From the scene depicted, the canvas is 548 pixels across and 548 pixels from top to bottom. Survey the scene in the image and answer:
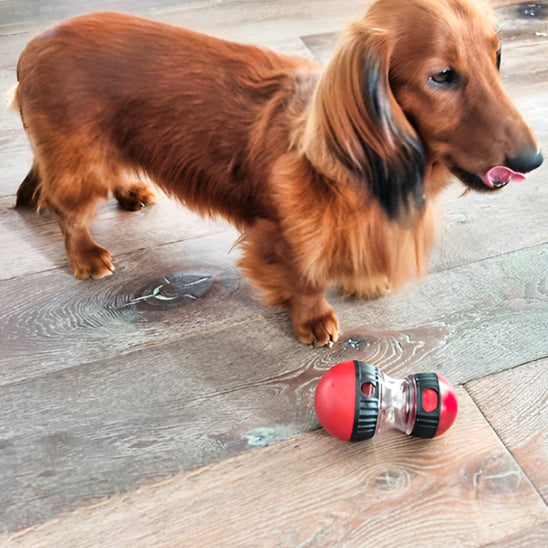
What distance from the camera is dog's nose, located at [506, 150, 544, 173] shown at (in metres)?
1.02

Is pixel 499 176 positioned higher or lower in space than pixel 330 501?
higher

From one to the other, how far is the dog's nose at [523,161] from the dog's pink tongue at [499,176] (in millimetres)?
11

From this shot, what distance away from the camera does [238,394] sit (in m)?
1.40

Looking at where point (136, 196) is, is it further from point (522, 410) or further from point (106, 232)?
point (522, 410)

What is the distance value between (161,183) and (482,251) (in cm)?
83

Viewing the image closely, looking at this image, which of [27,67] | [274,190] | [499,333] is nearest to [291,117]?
[274,190]

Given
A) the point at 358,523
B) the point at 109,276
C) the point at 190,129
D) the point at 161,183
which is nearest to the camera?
the point at 358,523

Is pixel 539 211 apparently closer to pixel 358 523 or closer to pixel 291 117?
pixel 291 117

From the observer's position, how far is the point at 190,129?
1.31 m

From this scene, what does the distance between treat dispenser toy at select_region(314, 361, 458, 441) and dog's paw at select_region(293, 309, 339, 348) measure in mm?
231

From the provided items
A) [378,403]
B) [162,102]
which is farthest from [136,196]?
[378,403]

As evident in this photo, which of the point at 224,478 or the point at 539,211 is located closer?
the point at 224,478

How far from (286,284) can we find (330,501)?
45cm

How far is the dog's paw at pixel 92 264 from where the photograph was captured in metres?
1.62
